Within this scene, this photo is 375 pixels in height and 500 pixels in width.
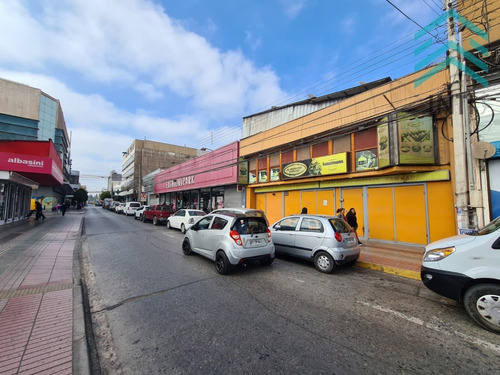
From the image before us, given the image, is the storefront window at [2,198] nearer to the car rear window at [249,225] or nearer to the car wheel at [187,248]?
the car wheel at [187,248]

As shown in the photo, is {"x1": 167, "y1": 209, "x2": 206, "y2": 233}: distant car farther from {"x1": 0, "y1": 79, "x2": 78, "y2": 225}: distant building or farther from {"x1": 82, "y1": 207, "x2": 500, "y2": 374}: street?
{"x1": 0, "y1": 79, "x2": 78, "y2": 225}: distant building

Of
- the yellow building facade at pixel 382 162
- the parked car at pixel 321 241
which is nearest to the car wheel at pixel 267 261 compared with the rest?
the parked car at pixel 321 241

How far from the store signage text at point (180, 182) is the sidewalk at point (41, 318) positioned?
18.5m

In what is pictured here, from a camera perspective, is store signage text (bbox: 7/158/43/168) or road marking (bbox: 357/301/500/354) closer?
road marking (bbox: 357/301/500/354)

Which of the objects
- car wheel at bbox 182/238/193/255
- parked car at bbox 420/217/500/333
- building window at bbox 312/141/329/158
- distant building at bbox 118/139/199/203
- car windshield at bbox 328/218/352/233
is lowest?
car wheel at bbox 182/238/193/255

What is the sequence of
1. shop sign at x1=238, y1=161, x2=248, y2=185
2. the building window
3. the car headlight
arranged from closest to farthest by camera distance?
the car headlight < the building window < shop sign at x1=238, y1=161, x2=248, y2=185

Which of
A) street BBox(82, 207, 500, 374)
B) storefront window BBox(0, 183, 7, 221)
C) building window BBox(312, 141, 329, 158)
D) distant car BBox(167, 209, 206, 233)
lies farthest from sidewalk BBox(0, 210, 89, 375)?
building window BBox(312, 141, 329, 158)

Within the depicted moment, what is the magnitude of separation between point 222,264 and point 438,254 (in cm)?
455

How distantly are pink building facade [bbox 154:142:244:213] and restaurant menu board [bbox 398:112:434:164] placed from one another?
10.9m

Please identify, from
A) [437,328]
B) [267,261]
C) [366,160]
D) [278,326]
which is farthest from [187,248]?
[366,160]

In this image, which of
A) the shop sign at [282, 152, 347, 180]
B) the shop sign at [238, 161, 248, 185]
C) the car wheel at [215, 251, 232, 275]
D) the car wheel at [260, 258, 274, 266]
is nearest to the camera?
the car wheel at [215, 251, 232, 275]

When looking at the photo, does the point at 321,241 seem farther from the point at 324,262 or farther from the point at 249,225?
the point at 249,225

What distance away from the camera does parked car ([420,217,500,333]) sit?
10.5ft

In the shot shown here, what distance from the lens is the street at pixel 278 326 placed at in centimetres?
254
